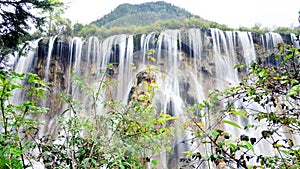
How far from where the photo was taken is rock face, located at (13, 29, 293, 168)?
38.1ft

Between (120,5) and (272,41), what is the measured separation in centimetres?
3240

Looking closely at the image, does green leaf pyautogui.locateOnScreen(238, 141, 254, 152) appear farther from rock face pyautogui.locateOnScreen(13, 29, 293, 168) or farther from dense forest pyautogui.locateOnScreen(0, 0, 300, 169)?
rock face pyautogui.locateOnScreen(13, 29, 293, 168)

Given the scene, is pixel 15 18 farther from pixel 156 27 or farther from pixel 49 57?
pixel 156 27

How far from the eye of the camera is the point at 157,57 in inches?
460

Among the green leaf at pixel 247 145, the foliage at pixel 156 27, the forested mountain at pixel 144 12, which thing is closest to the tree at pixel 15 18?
the green leaf at pixel 247 145

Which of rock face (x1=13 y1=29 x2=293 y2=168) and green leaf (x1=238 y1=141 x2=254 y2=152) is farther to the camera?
rock face (x1=13 y1=29 x2=293 y2=168)

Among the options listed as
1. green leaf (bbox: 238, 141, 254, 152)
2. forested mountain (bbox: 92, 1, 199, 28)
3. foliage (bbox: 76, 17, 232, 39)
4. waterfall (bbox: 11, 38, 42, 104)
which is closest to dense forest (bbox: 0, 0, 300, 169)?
green leaf (bbox: 238, 141, 254, 152)

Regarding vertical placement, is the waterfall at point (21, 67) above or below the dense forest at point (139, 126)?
above

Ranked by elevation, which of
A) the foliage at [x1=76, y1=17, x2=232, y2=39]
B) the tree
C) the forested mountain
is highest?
the forested mountain

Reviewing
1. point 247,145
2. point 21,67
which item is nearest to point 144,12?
point 21,67

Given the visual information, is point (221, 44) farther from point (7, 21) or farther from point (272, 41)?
point (7, 21)

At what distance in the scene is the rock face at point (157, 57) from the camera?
11609mm

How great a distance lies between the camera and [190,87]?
11.0 meters

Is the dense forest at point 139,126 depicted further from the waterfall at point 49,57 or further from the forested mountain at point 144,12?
the forested mountain at point 144,12
